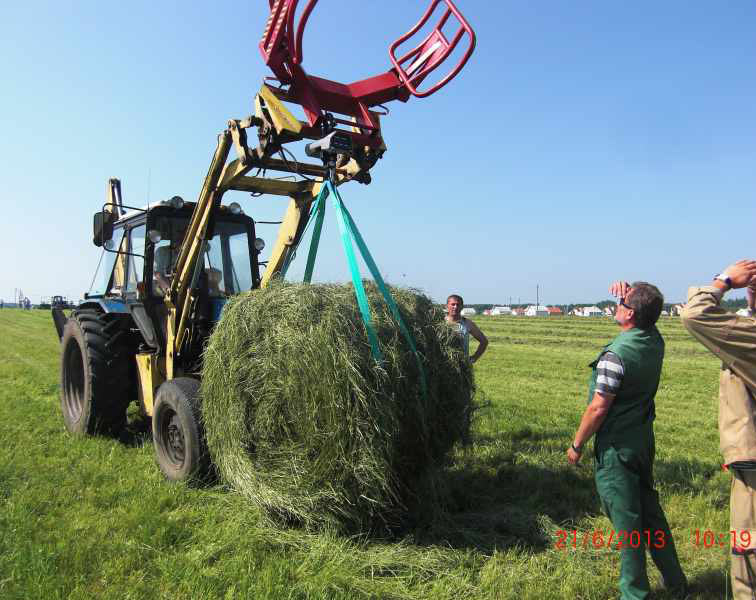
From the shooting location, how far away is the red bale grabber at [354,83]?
3.86 m

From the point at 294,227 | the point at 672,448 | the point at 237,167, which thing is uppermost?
the point at 237,167

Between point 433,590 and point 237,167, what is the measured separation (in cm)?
366

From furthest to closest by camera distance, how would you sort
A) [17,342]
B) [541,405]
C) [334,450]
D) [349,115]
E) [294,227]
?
[17,342] → [541,405] → [294,227] → [349,115] → [334,450]

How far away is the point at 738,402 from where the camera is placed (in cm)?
279

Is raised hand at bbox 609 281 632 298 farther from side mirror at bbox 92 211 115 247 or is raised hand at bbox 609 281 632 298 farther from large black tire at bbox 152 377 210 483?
side mirror at bbox 92 211 115 247

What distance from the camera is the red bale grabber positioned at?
3.86 metres

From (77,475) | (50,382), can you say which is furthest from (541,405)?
(50,382)

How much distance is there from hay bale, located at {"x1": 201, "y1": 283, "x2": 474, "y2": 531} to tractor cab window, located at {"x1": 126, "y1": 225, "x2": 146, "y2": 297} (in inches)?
97.9

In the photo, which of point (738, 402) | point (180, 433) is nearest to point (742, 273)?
point (738, 402)

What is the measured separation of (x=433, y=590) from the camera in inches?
121

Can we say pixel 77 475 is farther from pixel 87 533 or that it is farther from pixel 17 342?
pixel 17 342

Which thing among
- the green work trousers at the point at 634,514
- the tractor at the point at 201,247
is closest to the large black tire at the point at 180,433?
the tractor at the point at 201,247

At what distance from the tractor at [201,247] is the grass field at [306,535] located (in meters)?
0.52

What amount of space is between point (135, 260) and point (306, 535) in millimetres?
3922
